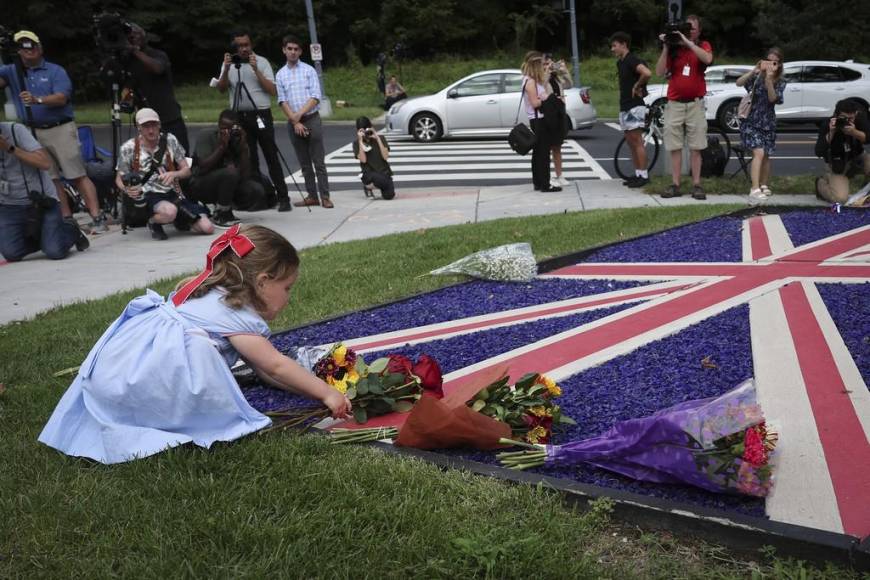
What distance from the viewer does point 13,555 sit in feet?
8.41

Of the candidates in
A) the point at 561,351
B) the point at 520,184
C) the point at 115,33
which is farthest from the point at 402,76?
the point at 561,351

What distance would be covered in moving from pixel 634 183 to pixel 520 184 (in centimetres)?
189

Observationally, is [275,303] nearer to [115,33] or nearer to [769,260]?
[769,260]

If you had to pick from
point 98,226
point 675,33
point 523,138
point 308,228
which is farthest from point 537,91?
point 98,226

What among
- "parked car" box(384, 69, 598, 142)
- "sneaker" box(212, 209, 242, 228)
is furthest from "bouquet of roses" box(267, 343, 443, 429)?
"parked car" box(384, 69, 598, 142)

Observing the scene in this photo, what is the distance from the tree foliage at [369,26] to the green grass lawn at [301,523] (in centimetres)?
3761

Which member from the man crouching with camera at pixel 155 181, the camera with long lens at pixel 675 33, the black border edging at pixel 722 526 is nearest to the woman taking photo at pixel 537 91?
the camera with long lens at pixel 675 33

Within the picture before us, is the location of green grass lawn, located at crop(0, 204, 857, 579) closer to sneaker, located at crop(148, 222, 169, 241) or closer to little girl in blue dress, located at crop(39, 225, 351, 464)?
little girl in blue dress, located at crop(39, 225, 351, 464)

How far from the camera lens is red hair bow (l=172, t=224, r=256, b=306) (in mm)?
3326

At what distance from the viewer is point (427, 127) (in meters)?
18.7

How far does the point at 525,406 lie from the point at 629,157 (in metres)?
12.0

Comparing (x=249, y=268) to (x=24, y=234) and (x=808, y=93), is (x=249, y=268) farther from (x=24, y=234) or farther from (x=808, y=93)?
(x=808, y=93)

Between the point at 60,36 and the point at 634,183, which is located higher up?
the point at 60,36

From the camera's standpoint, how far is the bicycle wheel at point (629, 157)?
11.0m
